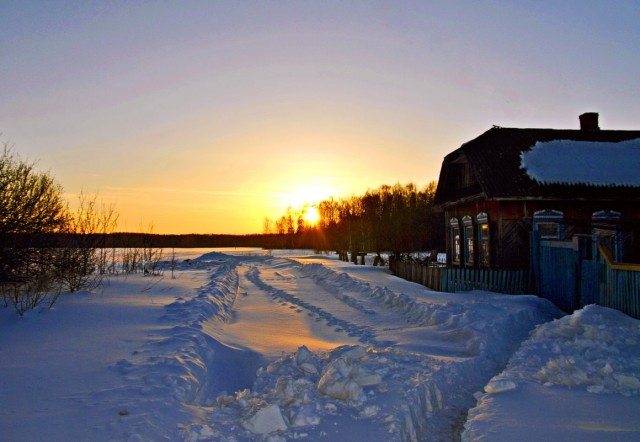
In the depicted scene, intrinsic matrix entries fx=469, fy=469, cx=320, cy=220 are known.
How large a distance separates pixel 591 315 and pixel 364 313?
5.20 m

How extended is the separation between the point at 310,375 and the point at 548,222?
12925mm

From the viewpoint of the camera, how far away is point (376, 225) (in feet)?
145

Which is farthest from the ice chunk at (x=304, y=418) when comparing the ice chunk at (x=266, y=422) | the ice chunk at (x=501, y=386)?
the ice chunk at (x=501, y=386)

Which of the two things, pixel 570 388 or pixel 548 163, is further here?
pixel 548 163

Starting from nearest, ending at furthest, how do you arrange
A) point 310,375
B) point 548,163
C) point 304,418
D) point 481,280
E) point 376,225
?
point 304,418 < point 310,375 < point 481,280 < point 548,163 < point 376,225

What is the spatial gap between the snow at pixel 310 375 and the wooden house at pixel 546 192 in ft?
18.4

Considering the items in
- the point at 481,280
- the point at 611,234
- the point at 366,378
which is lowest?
the point at 366,378

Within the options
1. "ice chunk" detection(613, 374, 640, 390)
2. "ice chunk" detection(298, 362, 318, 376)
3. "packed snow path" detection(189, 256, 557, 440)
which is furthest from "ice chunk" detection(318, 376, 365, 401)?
"ice chunk" detection(613, 374, 640, 390)

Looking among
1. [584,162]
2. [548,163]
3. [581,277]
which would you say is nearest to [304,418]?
[581,277]

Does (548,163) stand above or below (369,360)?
above

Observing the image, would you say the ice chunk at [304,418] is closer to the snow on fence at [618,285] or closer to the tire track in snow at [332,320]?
the tire track in snow at [332,320]

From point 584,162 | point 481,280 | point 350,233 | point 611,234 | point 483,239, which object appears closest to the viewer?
point 481,280

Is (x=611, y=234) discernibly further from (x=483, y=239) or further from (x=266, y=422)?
(x=266, y=422)

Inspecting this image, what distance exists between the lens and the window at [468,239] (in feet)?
63.3
